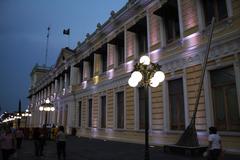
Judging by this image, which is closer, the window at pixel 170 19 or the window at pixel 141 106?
the window at pixel 170 19

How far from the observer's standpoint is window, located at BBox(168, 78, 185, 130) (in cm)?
1382

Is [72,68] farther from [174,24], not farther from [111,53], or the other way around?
[174,24]

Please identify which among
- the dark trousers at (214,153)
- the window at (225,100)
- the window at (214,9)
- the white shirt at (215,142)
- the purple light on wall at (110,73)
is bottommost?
the dark trousers at (214,153)

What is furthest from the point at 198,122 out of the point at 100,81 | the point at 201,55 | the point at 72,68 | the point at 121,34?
the point at 72,68

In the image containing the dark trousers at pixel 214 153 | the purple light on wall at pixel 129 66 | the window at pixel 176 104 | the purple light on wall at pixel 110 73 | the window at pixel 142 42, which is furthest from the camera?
the purple light on wall at pixel 110 73

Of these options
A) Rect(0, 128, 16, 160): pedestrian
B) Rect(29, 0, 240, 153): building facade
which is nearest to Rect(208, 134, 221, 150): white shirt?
Rect(29, 0, 240, 153): building facade

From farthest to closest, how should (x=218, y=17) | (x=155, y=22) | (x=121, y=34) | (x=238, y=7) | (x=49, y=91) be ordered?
(x=49, y=91) < (x=121, y=34) < (x=155, y=22) < (x=218, y=17) < (x=238, y=7)

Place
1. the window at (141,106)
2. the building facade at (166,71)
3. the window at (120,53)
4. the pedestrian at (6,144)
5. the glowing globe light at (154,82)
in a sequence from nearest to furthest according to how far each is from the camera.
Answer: the glowing globe light at (154,82) < the pedestrian at (6,144) < the building facade at (166,71) < the window at (141,106) < the window at (120,53)

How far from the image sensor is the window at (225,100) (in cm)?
1102

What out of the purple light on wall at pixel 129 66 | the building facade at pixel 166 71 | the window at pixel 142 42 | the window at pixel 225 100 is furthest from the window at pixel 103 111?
the window at pixel 225 100

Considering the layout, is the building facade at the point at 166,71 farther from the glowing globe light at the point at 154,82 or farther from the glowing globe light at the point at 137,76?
the glowing globe light at the point at 137,76

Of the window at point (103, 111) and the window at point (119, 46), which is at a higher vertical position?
the window at point (119, 46)

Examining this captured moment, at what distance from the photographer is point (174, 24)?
1527 centimetres

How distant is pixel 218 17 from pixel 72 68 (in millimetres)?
21683
